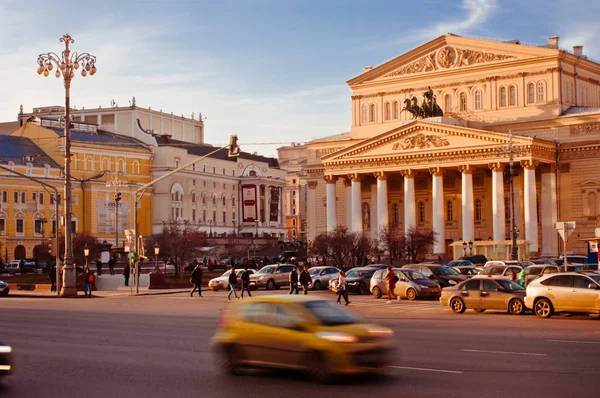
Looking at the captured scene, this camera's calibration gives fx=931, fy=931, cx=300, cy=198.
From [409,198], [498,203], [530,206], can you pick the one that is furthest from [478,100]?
[530,206]

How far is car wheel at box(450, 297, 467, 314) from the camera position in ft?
110

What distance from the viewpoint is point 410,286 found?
42.2m

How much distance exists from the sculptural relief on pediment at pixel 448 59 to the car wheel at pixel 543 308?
56580 mm

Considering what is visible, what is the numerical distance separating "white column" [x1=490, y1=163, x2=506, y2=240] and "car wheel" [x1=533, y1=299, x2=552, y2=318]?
48353 mm

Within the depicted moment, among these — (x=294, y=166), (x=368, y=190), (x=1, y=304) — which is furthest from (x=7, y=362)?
(x=294, y=166)

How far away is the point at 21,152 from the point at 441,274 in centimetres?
7551

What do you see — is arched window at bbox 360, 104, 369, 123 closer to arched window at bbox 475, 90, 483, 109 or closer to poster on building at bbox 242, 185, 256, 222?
arched window at bbox 475, 90, 483, 109

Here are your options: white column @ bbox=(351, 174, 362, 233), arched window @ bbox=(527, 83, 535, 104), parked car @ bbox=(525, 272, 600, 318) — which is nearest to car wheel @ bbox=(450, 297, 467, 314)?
parked car @ bbox=(525, 272, 600, 318)

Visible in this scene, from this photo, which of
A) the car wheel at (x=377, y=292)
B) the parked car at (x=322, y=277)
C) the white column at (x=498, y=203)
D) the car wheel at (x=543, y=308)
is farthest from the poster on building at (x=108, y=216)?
the car wheel at (x=543, y=308)

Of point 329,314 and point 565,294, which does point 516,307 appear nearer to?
point 565,294

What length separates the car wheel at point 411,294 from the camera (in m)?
42.2

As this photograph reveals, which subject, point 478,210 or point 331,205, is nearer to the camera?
point 478,210

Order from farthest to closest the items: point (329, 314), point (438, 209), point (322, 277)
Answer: point (438, 209), point (322, 277), point (329, 314)

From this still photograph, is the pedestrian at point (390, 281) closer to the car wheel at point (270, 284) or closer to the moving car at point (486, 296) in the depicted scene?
the moving car at point (486, 296)
